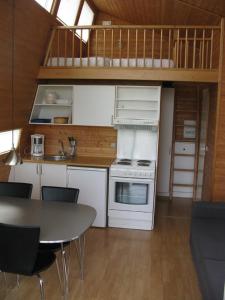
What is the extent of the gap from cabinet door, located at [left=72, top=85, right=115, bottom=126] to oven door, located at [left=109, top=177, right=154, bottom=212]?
0.91m

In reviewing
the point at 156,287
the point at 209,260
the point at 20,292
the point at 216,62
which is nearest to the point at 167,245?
the point at 156,287

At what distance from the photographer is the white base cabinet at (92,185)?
184 inches

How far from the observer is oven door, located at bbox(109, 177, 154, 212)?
4676 mm

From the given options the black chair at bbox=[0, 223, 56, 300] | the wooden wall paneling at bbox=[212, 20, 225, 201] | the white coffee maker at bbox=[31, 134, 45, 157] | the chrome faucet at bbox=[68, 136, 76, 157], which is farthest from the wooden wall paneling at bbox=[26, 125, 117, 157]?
the black chair at bbox=[0, 223, 56, 300]

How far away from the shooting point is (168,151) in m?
6.30

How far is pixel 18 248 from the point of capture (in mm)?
2455

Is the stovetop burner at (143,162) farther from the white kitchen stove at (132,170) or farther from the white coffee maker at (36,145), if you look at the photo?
the white coffee maker at (36,145)

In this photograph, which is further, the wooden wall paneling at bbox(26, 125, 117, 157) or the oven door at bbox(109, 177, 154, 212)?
the wooden wall paneling at bbox(26, 125, 117, 157)

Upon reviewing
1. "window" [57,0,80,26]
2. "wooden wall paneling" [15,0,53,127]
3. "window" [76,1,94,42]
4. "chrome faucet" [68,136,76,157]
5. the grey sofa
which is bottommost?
the grey sofa

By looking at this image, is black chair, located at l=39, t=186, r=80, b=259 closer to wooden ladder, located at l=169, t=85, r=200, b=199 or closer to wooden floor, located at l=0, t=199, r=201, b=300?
wooden floor, located at l=0, t=199, r=201, b=300

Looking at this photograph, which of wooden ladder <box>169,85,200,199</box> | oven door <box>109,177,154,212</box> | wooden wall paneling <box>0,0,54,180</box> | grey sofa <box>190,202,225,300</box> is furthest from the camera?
wooden ladder <box>169,85,200,199</box>

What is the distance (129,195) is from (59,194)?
4.66ft

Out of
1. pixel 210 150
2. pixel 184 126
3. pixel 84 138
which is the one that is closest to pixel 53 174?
pixel 84 138

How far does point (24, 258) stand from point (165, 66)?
3.41 meters
